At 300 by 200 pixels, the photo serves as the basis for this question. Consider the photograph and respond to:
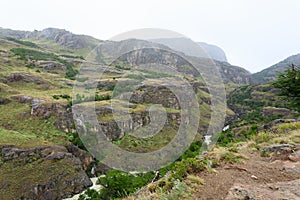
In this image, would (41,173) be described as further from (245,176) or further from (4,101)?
(245,176)

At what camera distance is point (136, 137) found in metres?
72.6

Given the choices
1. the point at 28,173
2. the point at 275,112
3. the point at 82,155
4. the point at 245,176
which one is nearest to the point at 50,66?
the point at 82,155

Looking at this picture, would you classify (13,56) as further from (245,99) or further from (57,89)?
(245,99)

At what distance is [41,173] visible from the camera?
1860 inches

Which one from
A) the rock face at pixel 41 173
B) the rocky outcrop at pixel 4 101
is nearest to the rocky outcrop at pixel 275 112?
the rock face at pixel 41 173

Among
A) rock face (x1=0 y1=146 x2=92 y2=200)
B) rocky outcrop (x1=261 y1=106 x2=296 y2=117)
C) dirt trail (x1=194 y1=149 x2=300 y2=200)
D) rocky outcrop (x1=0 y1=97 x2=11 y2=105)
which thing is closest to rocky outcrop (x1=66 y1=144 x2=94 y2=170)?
rock face (x1=0 y1=146 x2=92 y2=200)

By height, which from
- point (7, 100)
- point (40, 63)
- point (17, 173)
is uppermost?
point (40, 63)

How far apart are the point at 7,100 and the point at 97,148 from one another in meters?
34.8

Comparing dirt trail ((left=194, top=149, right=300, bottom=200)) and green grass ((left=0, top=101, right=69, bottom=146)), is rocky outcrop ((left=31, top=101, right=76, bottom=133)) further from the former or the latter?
dirt trail ((left=194, top=149, right=300, bottom=200))

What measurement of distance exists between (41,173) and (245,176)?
153 feet

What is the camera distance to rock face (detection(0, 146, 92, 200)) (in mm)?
43781

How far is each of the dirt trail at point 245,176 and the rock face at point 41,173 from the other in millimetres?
43529

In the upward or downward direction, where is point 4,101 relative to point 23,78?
downward

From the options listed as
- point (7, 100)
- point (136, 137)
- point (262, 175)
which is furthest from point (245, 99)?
point (262, 175)
